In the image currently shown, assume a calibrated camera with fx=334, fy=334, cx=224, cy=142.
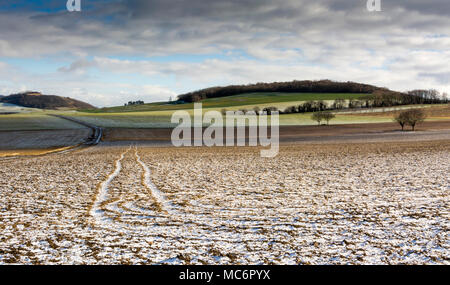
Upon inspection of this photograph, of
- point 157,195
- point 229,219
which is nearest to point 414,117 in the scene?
point 157,195

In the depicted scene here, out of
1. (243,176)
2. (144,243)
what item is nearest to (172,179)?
(243,176)

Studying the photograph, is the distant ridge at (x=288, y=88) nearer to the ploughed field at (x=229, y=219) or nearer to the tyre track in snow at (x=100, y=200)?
the tyre track in snow at (x=100, y=200)

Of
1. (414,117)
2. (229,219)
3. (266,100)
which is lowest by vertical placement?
(229,219)

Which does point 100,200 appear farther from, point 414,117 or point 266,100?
point 266,100

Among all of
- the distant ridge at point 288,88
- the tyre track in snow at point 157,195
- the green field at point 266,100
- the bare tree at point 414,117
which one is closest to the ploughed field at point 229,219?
the tyre track in snow at point 157,195

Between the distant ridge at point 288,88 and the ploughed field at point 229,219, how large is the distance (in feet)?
489

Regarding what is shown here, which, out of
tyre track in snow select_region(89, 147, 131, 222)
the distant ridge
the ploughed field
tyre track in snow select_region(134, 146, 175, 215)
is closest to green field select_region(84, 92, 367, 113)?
the distant ridge

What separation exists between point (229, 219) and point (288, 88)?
6645 inches

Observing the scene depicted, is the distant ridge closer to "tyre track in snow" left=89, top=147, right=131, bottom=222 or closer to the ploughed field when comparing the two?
"tyre track in snow" left=89, top=147, right=131, bottom=222

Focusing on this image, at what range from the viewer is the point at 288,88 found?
563 feet
